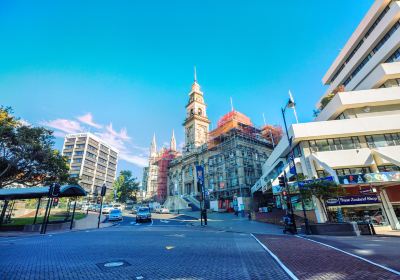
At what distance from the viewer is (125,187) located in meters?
71.1

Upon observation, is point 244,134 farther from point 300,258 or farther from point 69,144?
point 69,144

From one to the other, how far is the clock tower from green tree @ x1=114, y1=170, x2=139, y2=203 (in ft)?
78.7

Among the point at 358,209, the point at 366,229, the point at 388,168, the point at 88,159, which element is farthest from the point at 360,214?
the point at 88,159

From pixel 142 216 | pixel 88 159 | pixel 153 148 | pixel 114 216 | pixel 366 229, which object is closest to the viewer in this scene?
pixel 366 229

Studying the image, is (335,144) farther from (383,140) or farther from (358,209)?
(358,209)

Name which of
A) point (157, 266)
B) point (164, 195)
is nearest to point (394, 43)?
point (157, 266)

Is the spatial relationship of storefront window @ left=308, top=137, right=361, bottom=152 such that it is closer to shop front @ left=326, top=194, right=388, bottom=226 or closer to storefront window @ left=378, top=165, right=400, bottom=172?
storefront window @ left=378, top=165, right=400, bottom=172

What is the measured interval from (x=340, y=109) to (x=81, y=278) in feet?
94.9

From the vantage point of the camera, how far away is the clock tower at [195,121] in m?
67.1

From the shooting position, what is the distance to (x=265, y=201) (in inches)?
1682

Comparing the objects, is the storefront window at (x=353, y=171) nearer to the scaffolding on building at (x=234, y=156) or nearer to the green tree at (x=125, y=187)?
the scaffolding on building at (x=234, y=156)

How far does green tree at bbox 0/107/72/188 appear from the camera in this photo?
866 inches

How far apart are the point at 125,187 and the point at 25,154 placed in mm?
51424

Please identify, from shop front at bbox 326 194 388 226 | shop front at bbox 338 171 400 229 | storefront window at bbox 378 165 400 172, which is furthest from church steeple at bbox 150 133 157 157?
storefront window at bbox 378 165 400 172
